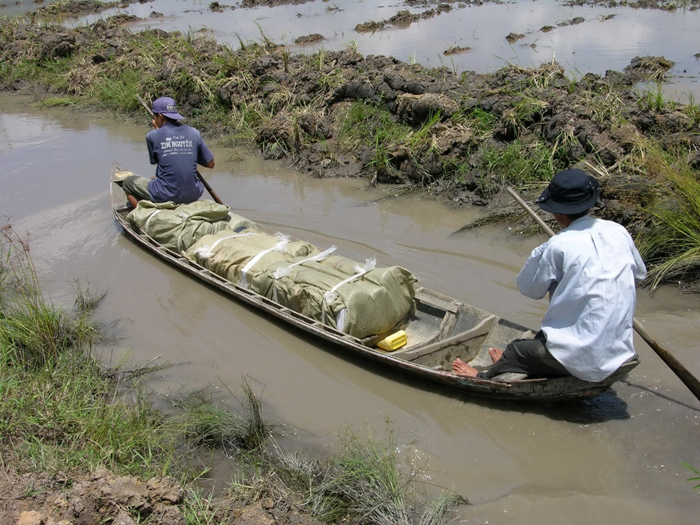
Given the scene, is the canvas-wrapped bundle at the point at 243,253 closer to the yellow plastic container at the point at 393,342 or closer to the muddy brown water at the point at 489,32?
the yellow plastic container at the point at 393,342

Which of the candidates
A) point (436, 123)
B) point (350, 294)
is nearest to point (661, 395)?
point (350, 294)

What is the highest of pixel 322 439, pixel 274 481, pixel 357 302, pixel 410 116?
pixel 410 116

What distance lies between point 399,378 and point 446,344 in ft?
1.56

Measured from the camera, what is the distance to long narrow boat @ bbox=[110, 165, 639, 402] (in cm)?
405

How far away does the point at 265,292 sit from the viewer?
17.5 feet

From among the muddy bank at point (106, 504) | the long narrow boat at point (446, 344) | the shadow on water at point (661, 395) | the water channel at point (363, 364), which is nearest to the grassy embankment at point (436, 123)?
the water channel at point (363, 364)

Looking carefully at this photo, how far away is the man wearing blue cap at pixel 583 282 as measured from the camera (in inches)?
137

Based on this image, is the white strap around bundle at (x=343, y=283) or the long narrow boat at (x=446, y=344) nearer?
the long narrow boat at (x=446, y=344)

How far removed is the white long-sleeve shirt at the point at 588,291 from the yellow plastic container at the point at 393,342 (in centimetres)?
136

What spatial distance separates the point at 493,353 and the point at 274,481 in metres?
2.02

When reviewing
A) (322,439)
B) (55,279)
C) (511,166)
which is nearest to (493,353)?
(322,439)

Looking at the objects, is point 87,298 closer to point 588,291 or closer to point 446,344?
point 446,344

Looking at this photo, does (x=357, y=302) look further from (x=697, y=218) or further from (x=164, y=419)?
(x=697, y=218)

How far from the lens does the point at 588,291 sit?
348 cm
